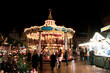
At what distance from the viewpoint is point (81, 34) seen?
182 feet

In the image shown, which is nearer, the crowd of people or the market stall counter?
the market stall counter

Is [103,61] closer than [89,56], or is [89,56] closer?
[103,61]

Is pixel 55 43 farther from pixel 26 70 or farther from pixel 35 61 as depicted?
pixel 26 70

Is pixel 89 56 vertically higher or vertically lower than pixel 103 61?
higher

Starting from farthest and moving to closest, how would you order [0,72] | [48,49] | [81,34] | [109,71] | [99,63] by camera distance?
[81,34], [48,49], [99,63], [109,71], [0,72]

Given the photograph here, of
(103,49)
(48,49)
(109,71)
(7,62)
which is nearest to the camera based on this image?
(7,62)

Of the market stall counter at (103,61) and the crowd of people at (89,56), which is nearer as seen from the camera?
the market stall counter at (103,61)

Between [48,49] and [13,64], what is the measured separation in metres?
14.7

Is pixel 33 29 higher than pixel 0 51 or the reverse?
higher

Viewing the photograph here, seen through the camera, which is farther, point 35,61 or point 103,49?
point 103,49

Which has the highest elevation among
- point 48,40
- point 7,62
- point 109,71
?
point 48,40

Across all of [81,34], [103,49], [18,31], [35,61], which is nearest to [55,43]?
[103,49]

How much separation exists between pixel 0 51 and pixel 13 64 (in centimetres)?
88

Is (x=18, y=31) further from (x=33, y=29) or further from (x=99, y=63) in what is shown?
(x=99, y=63)
